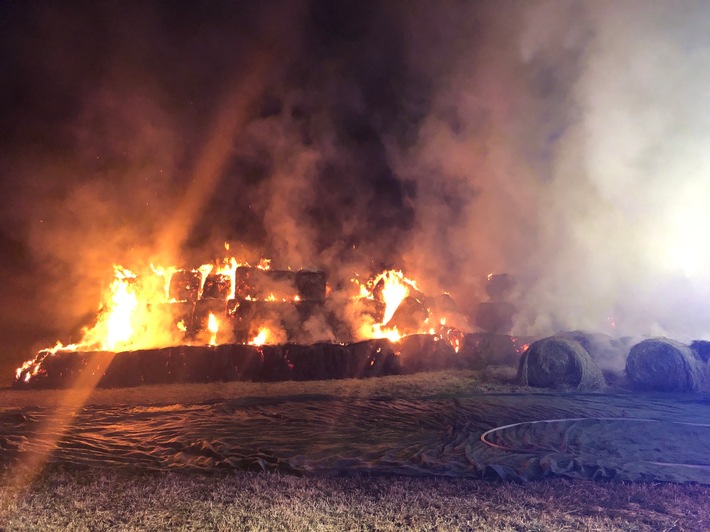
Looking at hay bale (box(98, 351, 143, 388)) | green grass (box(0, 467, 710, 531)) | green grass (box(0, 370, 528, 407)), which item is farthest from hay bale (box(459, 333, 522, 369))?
green grass (box(0, 467, 710, 531))

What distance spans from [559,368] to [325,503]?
8.92 m

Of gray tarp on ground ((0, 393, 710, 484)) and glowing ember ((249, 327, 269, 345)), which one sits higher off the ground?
glowing ember ((249, 327, 269, 345))

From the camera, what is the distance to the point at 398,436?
725 cm

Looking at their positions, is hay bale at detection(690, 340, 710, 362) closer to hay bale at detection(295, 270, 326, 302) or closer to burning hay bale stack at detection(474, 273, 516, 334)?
burning hay bale stack at detection(474, 273, 516, 334)

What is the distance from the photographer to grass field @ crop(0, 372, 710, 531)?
423 centimetres

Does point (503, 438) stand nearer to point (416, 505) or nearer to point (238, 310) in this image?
point (416, 505)

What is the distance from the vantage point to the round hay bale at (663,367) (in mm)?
11242

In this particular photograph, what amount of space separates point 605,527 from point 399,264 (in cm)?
2059

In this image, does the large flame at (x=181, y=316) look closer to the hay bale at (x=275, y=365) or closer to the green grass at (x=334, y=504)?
the hay bale at (x=275, y=365)

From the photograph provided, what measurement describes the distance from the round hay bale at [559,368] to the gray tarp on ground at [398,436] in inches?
46.9

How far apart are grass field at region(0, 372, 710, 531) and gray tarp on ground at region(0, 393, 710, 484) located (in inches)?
14.0

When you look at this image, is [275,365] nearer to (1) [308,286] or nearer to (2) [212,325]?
(2) [212,325]

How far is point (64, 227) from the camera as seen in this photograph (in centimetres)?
1911

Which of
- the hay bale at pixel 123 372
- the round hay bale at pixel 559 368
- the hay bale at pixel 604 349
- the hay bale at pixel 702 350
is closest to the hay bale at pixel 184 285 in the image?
the hay bale at pixel 123 372
